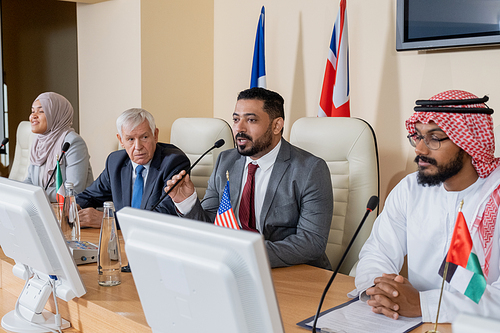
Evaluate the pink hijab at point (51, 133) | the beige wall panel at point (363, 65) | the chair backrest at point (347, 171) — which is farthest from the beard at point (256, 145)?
the pink hijab at point (51, 133)

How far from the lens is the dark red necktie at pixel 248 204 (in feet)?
7.01

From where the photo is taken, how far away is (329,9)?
324cm

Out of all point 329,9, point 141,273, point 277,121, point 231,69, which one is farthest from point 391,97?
point 141,273

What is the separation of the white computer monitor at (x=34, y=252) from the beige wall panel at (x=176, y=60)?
247cm

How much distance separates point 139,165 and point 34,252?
128cm

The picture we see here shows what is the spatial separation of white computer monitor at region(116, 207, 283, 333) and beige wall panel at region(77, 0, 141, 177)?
3.03 meters

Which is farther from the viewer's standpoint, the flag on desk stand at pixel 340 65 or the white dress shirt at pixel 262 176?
the flag on desk stand at pixel 340 65

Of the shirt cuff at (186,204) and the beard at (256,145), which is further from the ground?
the beard at (256,145)

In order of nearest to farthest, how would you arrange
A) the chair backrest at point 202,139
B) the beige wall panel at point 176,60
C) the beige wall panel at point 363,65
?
the beige wall panel at point 363,65 → the chair backrest at point 202,139 → the beige wall panel at point 176,60

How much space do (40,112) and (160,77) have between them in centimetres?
91

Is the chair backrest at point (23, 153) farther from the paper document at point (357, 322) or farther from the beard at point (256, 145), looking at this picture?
the paper document at point (357, 322)

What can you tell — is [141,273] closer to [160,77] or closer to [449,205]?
[449,205]

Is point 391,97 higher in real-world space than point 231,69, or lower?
lower

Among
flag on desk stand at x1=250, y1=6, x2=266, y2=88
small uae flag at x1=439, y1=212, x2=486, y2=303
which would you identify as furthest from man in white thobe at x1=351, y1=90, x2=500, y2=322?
flag on desk stand at x1=250, y1=6, x2=266, y2=88
